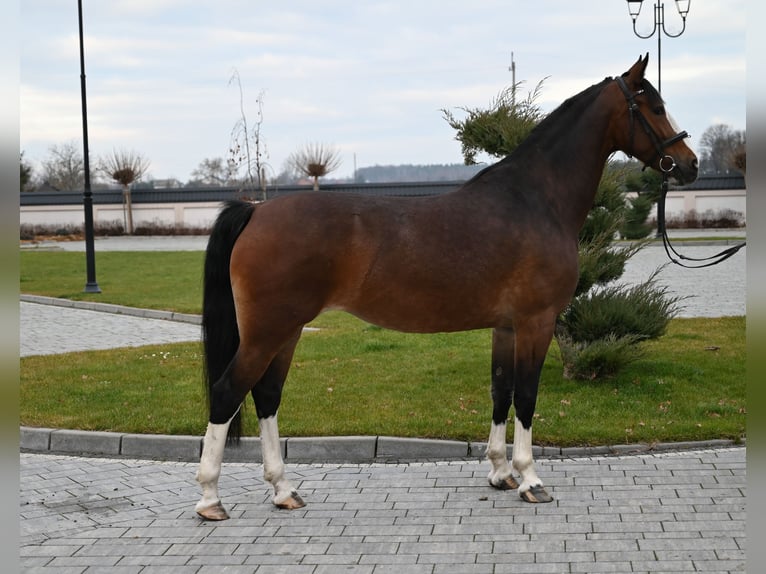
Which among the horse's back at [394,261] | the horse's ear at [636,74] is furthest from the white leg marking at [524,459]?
the horse's ear at [636,74]

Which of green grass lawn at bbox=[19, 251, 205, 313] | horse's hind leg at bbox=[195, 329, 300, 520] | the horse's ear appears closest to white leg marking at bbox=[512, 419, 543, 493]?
horse's hind leg at bbox=[195, 329, 300, 520]

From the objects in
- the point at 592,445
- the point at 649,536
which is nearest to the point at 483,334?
the point at 592,445

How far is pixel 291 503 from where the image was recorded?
5.55m

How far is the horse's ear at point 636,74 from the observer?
5.66 m

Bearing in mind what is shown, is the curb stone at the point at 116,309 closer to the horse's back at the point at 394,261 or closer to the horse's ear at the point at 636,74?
the horse's back at the point at 394,261

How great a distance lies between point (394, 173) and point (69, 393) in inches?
3771

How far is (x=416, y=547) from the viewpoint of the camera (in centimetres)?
480

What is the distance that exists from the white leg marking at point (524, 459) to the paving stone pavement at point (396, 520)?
146 mm

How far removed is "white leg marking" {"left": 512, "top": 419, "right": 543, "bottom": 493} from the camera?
561 centimetres

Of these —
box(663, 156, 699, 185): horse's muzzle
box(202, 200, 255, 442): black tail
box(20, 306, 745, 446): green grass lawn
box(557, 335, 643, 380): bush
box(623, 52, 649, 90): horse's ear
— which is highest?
box(623, 52, 649, 90): horse's ear

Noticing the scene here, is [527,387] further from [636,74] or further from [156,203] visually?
[156,203]

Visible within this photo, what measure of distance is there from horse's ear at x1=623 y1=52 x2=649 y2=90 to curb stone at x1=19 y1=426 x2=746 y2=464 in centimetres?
281

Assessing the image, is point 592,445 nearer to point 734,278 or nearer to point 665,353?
point 665,353

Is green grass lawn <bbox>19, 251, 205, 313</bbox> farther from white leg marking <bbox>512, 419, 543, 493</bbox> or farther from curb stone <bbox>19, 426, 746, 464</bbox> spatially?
white leg marking <bbox>512, 419, 543, 493</bbox>
